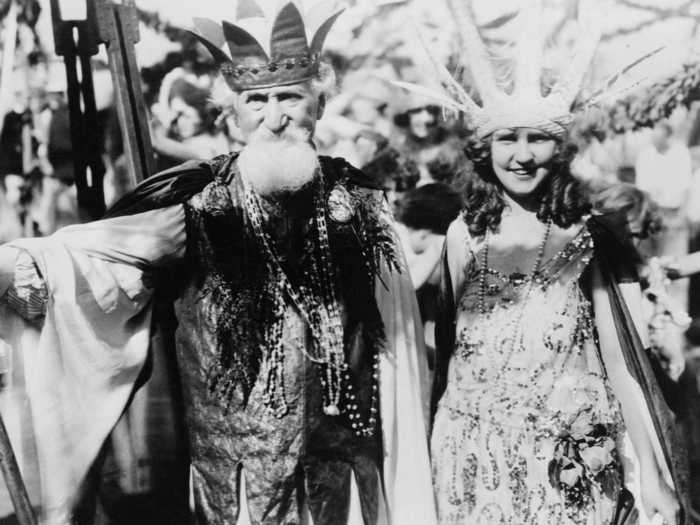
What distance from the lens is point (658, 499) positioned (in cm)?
222

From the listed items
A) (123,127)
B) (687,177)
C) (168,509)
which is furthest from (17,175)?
(687,177)

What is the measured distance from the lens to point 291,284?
2.06 meters

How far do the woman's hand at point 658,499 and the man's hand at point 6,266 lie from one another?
61.1 inches

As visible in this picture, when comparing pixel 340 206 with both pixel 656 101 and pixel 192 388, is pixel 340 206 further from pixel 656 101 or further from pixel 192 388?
pixel 656 101

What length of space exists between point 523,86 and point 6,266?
1235 mm

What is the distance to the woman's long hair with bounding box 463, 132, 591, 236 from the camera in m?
2.21

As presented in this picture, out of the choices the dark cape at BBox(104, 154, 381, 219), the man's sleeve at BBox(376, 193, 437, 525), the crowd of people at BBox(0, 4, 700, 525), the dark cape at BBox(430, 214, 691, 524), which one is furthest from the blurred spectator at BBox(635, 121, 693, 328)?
the dark cape at BBox(104, 154, 381, 219)

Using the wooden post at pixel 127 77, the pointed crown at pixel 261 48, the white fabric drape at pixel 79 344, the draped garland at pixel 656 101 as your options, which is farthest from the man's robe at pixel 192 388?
the draped garland at pixel 656 101

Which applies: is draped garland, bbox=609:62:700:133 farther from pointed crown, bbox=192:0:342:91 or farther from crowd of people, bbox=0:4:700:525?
pointed crown, bbox=192:0:342:91

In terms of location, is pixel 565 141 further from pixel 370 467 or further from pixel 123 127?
pixel 123 127

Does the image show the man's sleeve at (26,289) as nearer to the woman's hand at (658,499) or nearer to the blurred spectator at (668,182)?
the woman's hand at (658,499)

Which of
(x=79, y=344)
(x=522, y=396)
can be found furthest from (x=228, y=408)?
(x=522, y=396)

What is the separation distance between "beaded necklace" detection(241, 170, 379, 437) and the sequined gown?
1.04ft

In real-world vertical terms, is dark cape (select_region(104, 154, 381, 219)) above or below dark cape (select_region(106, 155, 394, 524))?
above
